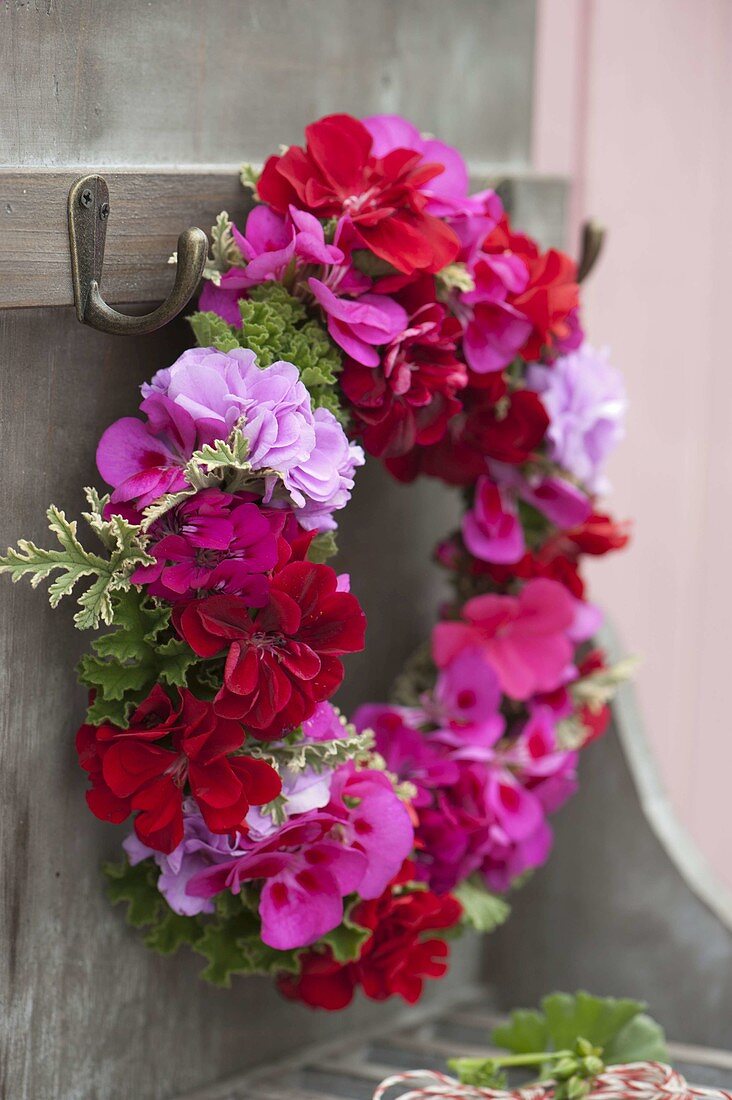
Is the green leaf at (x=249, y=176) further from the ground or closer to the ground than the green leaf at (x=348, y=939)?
further from the ground

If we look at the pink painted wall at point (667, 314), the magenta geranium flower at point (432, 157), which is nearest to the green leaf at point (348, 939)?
the magenta geranium flower at point (432, 157)

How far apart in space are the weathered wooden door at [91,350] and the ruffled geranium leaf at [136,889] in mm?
12

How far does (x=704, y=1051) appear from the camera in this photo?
1.07 m

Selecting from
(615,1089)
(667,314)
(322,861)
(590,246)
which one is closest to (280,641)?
(322,861)

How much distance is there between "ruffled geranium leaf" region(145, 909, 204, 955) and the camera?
2.86 ft

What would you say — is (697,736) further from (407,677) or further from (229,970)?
(229,970)

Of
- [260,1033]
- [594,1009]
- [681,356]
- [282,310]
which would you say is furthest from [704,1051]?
[681,356]

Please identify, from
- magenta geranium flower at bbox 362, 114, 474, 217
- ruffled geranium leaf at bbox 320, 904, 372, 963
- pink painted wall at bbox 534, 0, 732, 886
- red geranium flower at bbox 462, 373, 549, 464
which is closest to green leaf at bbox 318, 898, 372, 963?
ruffled geranium leaf at bbox 320, 904, 372, 963

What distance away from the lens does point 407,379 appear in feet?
2.72

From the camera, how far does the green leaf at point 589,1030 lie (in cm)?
95

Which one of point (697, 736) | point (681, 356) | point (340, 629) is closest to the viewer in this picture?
point (340, 629)

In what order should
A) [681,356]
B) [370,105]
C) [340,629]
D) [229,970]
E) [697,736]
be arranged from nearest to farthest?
[340,629]
[229,970]
[370,105]
[681,356]
[697,736]

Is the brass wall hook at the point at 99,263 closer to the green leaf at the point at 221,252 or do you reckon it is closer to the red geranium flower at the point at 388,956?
the green leaf at the point at 221,252

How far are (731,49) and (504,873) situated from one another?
1077 mm
